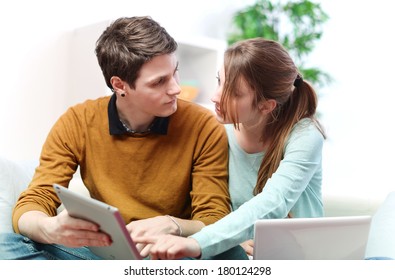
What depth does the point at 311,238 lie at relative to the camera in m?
1.24

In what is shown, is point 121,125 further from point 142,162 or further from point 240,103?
point 240,103

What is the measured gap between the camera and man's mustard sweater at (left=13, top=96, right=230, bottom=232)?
1.66 metres

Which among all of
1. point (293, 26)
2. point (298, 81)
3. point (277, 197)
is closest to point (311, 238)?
point (277, 197)

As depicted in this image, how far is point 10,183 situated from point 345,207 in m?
1.11

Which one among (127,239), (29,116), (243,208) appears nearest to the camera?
(127,239)

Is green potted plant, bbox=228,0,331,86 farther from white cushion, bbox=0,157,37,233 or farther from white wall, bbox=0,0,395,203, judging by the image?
white cushion, bbox=0,157,37,233

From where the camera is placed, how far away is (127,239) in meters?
1.13

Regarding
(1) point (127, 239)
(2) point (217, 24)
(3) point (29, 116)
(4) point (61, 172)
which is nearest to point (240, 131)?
(4) point (61, 172)

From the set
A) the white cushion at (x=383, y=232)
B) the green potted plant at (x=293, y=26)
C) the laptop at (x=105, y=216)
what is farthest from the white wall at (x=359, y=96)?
the laptop at (x=105, y=216)

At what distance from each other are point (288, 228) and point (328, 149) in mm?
2842

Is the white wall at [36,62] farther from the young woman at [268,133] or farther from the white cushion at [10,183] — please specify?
the young woman at [268,133]

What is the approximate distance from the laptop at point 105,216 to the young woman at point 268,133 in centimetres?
28

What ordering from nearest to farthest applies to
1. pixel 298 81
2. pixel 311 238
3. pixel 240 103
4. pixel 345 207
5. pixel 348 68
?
pixel 311 238
pixel 240 103
pixel 298 81
pixel 345 207
pixel 348 68
